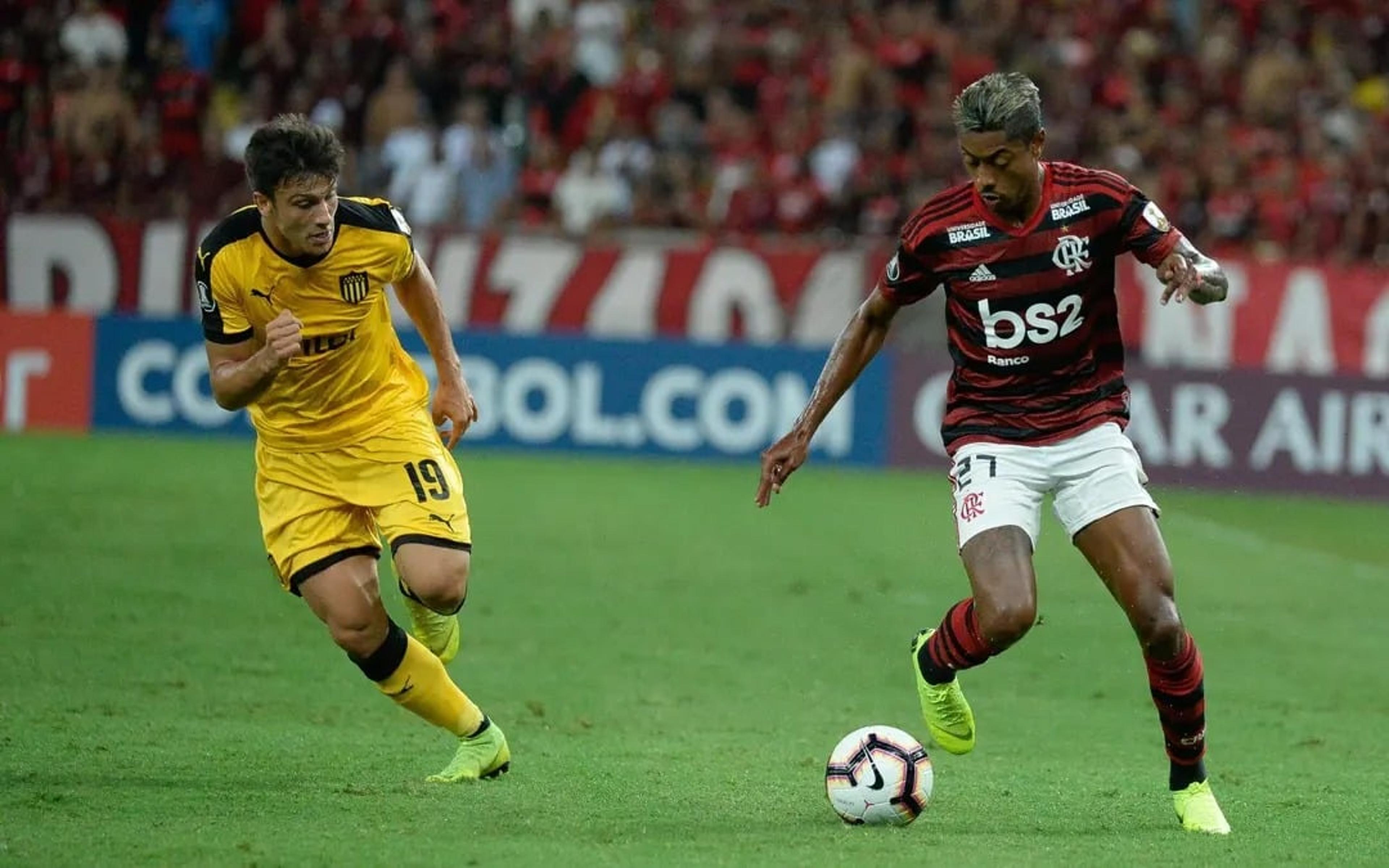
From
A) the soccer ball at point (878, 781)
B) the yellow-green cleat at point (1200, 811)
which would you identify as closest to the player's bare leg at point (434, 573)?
the soccer ball at point (878, 781)

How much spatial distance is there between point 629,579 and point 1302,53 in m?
15.3

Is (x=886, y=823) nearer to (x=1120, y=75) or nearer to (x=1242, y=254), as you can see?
(x=1242, y=254)

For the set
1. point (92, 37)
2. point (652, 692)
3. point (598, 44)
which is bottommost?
point (652, 692)

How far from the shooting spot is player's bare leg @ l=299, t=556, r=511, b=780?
700cm

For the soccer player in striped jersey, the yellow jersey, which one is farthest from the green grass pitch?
the yellow jersey

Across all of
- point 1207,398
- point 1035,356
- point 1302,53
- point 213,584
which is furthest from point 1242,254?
point 1035,356

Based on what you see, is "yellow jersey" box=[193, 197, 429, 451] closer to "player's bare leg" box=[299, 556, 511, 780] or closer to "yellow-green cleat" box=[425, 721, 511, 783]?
"player's bare leg" box=[299, 556, 511, 780]

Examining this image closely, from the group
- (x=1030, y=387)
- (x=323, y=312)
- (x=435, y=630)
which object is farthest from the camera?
(x=435, y=630)

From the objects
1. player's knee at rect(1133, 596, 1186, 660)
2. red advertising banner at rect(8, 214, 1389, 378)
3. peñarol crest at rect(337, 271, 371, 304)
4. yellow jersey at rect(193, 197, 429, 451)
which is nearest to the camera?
player's knee at rect(1133, 596, 1186, 660)

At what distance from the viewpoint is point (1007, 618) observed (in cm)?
664

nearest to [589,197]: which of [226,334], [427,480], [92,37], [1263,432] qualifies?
[92,37]

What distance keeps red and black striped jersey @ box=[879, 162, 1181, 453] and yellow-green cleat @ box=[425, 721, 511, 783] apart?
6.35ft

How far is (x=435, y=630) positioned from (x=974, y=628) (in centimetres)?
211

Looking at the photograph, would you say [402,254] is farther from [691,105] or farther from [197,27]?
[197,27]
